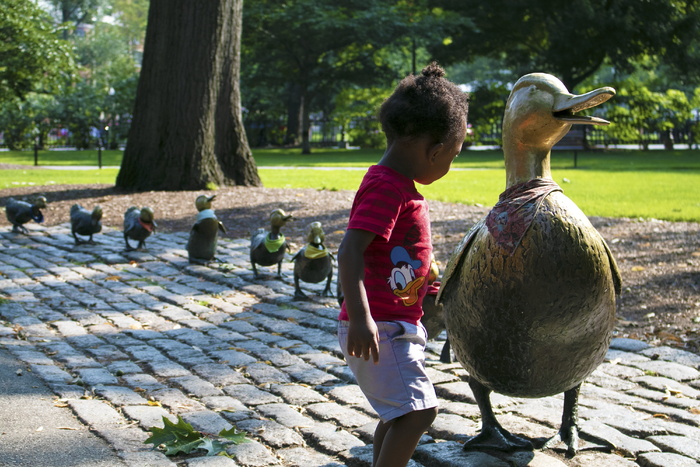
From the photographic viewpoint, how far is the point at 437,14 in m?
35.9

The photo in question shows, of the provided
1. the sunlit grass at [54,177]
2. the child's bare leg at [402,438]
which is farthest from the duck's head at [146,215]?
the sunlit grass at [54,177]

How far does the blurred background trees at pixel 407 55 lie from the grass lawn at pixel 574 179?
5189 millimetres

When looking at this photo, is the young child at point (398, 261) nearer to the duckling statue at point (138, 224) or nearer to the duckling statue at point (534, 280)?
the duckling statue at point (534, 280)

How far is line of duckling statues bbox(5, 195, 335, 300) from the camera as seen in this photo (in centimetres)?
693

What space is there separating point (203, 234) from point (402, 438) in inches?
236

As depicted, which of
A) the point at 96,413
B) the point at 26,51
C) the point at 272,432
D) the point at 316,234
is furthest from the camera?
the point at 26,51

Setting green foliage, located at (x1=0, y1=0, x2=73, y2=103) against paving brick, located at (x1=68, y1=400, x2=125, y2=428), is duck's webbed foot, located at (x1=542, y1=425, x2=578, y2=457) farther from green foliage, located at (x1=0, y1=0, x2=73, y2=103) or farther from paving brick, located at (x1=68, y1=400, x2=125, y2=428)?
green foliage, located at (x1=0, y1=0, x2=73, y2=103)

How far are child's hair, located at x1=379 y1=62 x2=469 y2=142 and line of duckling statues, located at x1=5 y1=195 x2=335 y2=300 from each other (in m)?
3.72

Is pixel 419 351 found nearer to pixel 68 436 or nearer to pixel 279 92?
pixel 68 436

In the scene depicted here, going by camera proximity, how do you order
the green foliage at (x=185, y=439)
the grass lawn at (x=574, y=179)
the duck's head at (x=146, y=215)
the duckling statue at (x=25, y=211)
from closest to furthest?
the green foliage at (x=185, y=439), the duck's head at (x=146, y=215), the duckling statue at (x=25, y=211), the grass lawn at (x=574, y=179)

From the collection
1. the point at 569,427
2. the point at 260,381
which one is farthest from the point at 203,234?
the point at 569,427

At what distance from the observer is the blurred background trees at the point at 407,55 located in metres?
31.9

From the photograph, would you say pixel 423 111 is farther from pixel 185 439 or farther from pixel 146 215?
pixel 146 215

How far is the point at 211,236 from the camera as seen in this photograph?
28.5ft
